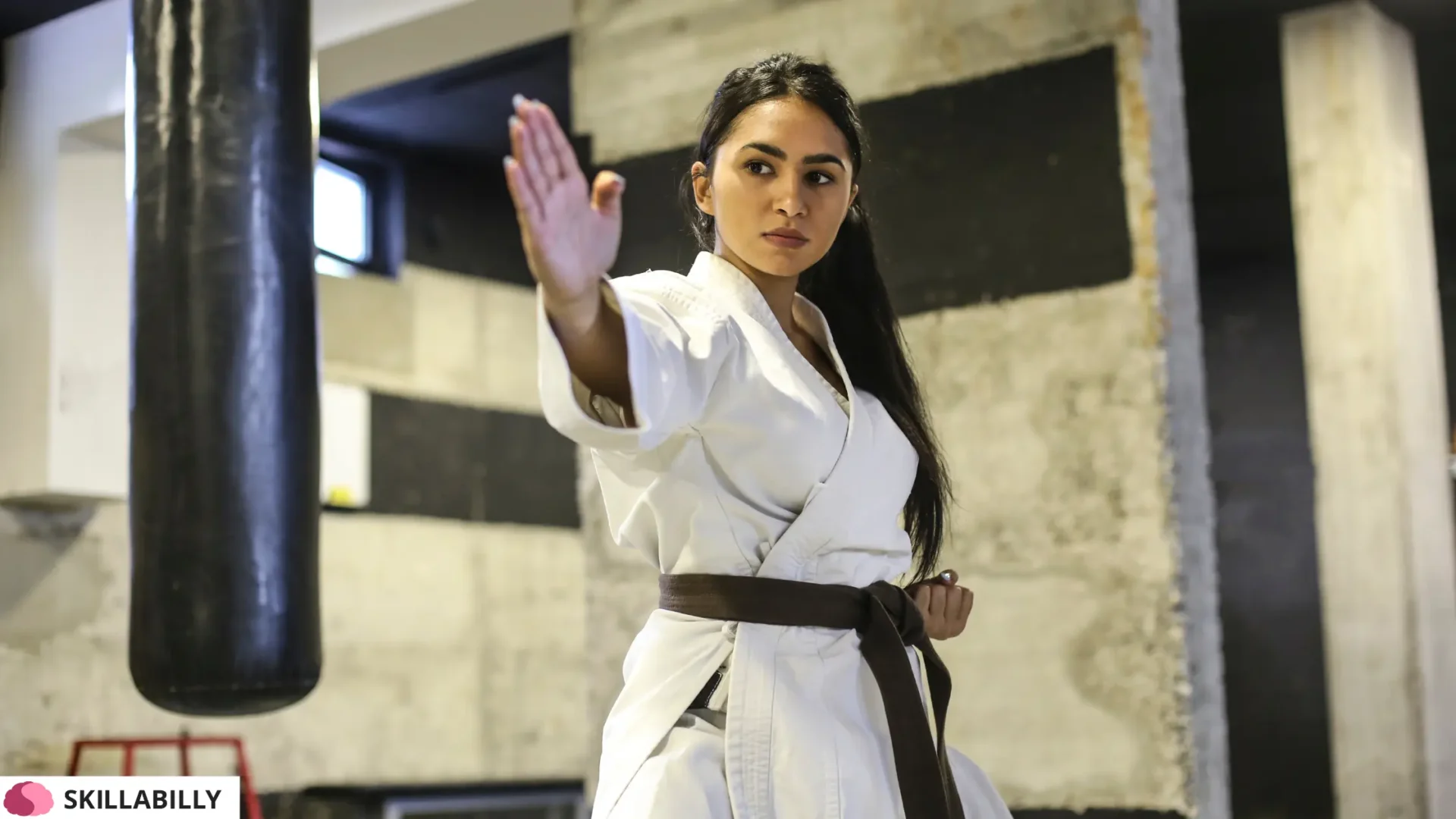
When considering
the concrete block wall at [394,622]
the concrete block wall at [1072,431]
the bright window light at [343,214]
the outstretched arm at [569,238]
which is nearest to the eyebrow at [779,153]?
the outstretched arm at [569,238]

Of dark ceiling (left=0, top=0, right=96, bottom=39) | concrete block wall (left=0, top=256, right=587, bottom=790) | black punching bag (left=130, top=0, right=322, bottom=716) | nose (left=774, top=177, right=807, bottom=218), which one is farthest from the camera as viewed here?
concrete block wall (left=0, top=256, right=587, bottom=790)

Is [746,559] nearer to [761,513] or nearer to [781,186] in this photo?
[761,513]

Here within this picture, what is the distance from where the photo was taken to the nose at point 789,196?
3.84 feet

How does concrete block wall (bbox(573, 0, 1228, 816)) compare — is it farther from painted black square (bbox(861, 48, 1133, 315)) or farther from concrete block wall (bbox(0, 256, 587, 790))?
concrete block wall (bbox(0, 256, 587, 790))

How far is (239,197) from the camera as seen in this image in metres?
2.15

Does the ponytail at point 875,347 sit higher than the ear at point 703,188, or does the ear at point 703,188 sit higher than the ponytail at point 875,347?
the ear at point 703,188

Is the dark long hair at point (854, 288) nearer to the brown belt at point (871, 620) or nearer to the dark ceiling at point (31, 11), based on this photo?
the brown belt at point (871, 620)

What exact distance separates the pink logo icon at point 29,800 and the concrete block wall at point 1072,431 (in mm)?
1386

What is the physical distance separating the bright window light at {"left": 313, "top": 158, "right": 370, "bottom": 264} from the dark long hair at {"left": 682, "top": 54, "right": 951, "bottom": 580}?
13.3ft

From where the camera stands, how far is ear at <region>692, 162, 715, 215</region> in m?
1.26

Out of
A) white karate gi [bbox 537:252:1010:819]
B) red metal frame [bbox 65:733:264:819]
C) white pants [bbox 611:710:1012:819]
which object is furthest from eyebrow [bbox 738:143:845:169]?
red metal frame [bbox 65:733:264:819]

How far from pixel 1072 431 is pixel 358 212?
12.1 ft

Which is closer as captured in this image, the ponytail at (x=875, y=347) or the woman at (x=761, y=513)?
the woman at (x=761, y=513)

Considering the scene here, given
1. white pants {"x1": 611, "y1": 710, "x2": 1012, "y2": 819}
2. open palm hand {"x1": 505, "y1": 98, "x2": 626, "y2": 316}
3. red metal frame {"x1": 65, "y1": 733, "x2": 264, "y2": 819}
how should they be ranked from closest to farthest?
open palm hand {"x1": 505, "y1": 98, "x2": 626, "y2": 316} → white pants {"x1": 611, "y1": 710, "x2": 1012, "y2": 819} → red metal frame {"x1": 65, "y1": 733, "x2": 264, "y2": 819}
